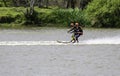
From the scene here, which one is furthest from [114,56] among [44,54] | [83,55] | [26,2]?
[26,2]

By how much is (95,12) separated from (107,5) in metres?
1.88

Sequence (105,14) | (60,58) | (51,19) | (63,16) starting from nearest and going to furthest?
(60,58)
(105,14)
(63,16)
(51,19)

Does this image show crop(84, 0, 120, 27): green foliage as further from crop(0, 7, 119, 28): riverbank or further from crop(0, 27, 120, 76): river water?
crop(0, 27, 120, 76): river water

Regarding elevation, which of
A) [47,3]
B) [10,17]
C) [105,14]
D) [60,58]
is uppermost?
[60,58]

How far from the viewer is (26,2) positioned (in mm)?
83438

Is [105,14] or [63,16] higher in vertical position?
[105,14]

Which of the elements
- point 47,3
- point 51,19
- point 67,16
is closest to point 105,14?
point 67,16

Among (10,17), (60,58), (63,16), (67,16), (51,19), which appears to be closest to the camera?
(60,58)

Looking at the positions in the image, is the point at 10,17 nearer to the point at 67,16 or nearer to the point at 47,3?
the point at 67,16

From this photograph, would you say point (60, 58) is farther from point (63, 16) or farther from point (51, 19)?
point (51, 19)

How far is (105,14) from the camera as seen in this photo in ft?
241

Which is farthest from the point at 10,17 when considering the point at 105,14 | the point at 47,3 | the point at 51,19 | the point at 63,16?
the point at 47,3

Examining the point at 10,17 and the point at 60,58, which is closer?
the point at 60,58

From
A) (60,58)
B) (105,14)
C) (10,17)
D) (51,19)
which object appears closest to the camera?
(60,58)
